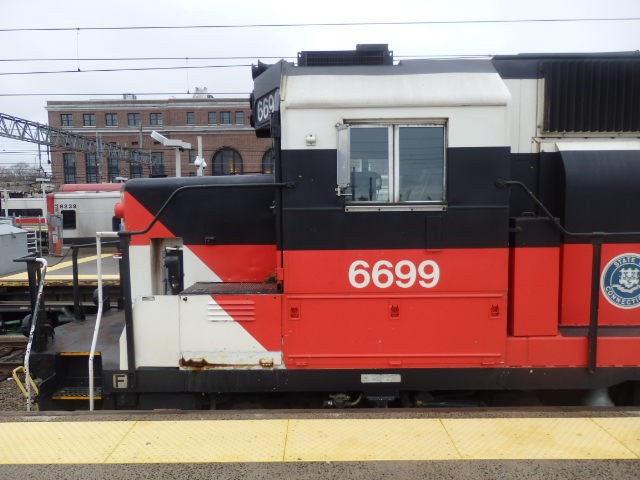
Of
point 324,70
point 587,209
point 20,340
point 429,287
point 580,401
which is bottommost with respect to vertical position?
point 20,340

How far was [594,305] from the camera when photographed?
3719mm

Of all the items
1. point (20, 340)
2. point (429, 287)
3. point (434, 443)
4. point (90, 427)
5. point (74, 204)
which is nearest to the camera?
point (434, 443)

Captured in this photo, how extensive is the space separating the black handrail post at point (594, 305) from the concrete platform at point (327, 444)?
46 cm

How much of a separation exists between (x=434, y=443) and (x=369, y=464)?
0.49 meters

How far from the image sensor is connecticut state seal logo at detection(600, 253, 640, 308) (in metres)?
3.86

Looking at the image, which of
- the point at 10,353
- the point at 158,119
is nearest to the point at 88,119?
the point at 158,119

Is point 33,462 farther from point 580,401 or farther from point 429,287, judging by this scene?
point 580,401

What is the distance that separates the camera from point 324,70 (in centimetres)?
381

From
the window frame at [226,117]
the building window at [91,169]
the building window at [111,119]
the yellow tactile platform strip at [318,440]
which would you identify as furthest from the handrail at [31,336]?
the building window at [111,119]

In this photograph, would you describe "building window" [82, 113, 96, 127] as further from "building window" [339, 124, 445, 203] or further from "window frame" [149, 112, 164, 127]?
"building window" [339, 124, 445, 203]

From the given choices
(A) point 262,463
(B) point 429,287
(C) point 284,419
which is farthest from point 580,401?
(A) point 262,463

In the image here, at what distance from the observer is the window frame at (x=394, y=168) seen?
3539 millimetres

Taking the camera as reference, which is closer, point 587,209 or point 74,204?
point 587,209

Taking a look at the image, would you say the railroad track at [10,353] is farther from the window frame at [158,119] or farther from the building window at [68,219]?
the window frame at [158,119]
